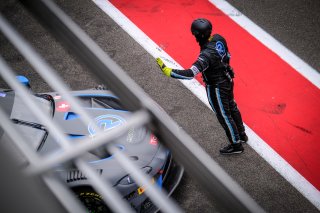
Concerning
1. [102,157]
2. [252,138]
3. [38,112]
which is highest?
[38,112]

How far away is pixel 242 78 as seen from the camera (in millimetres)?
6160

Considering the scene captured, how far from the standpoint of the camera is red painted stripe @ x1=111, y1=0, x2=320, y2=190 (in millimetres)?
5445

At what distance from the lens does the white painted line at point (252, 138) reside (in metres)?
5.02

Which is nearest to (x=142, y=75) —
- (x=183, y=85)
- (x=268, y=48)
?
(x=183, y=85)

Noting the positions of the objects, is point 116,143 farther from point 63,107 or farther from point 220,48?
point 220,48

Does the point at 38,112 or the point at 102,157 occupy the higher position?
the point at 38,112

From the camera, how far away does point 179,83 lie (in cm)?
620

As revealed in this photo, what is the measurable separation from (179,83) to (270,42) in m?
1.93

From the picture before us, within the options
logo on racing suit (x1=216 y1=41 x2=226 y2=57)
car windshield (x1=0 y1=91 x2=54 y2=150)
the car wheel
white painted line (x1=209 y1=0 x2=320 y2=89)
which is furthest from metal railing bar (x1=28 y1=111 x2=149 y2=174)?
white painted line (x1=209 y1=0 x2=320 y2=89)

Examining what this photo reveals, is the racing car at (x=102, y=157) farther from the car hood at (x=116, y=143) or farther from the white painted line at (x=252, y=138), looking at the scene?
the white painted line at (x=252, y=138)

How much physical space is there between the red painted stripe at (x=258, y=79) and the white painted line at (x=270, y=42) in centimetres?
9

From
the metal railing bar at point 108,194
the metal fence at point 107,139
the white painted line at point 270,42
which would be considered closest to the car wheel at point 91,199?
the metal fence at point 107,139

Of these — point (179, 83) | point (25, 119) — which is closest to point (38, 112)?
point (25, 119)

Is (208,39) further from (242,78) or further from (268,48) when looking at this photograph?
(268,48)
